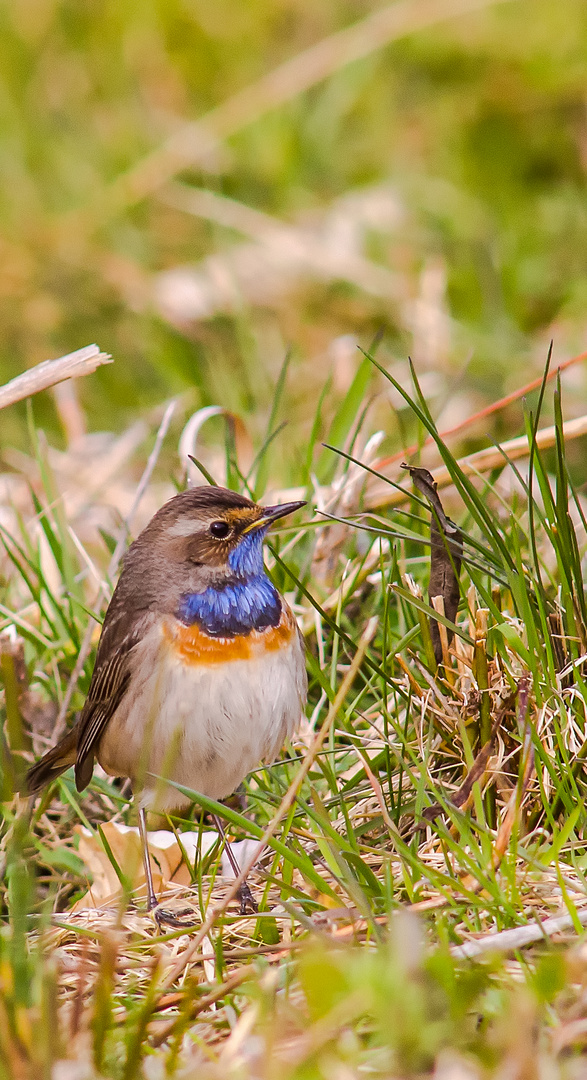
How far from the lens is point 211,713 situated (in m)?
3.86

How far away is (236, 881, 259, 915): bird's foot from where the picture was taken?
3.53m

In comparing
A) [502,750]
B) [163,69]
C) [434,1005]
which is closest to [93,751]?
[502,750]

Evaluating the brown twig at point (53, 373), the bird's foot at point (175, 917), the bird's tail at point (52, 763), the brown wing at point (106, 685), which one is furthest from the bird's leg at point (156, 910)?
the brown twig at point (53, 373)

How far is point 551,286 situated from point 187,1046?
660 cm

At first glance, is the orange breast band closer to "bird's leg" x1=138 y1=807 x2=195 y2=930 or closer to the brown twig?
"bird's leg" x1=138 y1=807 x2=195 y2=930

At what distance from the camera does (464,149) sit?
9789 millimetres

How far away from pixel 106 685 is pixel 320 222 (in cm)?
578

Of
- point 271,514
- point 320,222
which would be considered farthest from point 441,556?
point 320,222

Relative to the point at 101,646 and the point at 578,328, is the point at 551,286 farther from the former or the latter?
the point at 101,646

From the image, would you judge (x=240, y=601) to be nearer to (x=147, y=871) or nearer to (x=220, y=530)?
(x=220, y=530)

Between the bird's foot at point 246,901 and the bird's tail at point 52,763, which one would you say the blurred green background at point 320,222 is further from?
the bird's foot at point 246,901

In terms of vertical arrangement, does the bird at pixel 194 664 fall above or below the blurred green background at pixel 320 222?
below

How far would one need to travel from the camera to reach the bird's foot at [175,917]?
11.4 ft

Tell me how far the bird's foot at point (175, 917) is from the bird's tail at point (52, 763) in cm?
86
